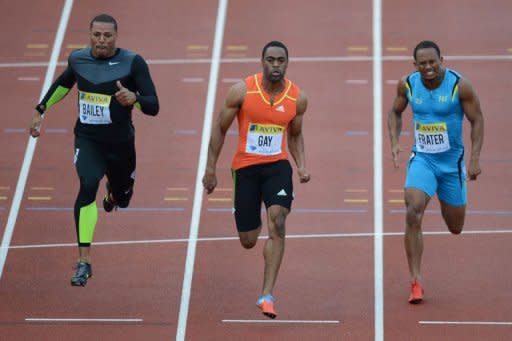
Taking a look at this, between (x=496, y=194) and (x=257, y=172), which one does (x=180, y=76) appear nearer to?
(x=496, y=194)

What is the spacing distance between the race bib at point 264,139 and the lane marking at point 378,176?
1.70 meters

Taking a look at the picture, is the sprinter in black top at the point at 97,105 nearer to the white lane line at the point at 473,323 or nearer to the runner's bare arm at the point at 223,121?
the runner's bare arm at the point at 223,121

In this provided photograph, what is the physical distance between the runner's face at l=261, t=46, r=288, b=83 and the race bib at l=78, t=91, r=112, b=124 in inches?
54.5

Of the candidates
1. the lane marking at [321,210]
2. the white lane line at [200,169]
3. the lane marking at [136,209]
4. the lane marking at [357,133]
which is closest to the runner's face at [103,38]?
the white lane line at [200,169]

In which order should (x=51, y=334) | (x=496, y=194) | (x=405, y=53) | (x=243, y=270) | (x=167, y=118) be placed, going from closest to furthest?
(x=51, y=334) < (x=243, y=270) < (x=496, y=194) < (x=167, y=118) < (x=405, y=53)

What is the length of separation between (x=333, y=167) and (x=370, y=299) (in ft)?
10.4

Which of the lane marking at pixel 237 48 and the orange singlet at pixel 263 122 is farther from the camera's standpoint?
the lane marking at pixel 237 48

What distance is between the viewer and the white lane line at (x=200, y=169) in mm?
13023

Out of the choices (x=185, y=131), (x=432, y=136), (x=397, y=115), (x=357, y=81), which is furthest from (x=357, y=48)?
(x=432, y=136)

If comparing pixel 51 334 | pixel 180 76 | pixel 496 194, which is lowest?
pixel 51 334

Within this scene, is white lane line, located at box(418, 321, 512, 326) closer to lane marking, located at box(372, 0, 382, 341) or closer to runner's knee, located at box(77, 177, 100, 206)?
lane marking, located at box(372, 0, 382, 341)

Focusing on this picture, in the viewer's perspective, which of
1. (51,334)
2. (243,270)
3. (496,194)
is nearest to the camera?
(51,334)

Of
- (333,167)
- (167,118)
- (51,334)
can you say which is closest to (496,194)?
(333,167)

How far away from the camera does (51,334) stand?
40.8ft
